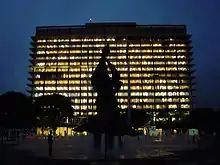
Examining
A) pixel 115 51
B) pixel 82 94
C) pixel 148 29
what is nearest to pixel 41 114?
pixel 82 94

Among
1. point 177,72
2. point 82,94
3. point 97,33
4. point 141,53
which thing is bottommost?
point 82,94

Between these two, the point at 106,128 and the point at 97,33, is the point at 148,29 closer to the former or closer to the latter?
the point at 97,33

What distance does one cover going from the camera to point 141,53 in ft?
513

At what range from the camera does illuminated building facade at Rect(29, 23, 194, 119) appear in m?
152

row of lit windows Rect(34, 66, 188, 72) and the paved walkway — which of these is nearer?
the paved walkway

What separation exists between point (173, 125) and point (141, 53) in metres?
60.5

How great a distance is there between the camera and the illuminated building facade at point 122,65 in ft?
499
